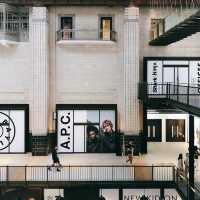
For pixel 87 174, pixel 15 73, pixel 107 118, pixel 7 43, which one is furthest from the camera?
pixel 107 118

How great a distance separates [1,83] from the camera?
31453 mm

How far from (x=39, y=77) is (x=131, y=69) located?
5.98 m

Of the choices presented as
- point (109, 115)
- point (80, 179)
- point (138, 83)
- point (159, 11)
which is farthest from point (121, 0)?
point (80, 179)

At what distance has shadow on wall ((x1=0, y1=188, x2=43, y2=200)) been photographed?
2442cm

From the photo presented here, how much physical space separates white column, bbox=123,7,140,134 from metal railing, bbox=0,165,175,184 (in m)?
5.90

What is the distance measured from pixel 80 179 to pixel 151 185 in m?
3.56

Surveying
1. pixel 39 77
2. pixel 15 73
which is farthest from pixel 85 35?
pixel 15 73

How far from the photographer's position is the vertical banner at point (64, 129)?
31562mm

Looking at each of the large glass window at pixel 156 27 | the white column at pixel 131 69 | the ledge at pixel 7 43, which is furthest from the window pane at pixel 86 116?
the large glass window at pixel 156 27

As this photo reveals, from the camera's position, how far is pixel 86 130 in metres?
31.7

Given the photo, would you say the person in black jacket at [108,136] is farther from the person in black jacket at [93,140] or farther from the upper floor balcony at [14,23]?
the upper floor balcony at [14,23]

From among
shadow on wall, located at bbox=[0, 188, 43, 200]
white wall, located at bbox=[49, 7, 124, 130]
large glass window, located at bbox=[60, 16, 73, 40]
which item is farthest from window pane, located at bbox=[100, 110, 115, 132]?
shadow on wall, located at bbox=[0, 188, 43, 200]

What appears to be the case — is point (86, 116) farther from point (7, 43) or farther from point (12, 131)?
point (7, 43)

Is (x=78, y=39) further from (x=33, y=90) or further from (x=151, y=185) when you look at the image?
(x=151, y=185)
